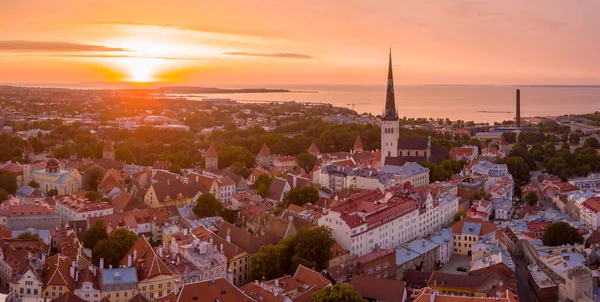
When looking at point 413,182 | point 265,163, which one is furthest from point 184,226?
point 265,163

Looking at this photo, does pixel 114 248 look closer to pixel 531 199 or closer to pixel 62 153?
pixel 531 199

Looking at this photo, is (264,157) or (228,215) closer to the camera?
(228,215)

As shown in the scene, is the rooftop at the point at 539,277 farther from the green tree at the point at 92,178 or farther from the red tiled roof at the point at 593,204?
the green tree at the point at 92,178

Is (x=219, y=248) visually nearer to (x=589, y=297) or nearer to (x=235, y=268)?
(x=235, y=268)

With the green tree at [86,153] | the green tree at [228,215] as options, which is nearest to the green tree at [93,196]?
the green tree at [228,215]

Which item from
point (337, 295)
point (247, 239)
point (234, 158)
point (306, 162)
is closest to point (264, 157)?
point (234, 158)

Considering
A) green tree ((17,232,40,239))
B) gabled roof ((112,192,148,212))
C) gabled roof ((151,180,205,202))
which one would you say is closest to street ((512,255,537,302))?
gabled roof ((151,180,205,202))
